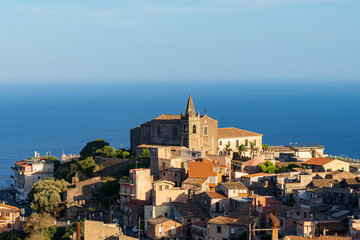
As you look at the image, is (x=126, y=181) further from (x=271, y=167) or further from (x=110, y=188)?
(x=271, y=167)

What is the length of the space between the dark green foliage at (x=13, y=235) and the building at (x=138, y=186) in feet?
26.1

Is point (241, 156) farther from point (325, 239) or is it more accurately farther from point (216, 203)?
point (325, 239)

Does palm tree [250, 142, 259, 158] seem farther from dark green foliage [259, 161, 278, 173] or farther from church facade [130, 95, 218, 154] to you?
dark green foliage [259, 161, 278, 173]

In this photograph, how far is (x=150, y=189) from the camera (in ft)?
181

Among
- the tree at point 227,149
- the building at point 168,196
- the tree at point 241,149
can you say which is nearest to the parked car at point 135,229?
the building at point 168,196

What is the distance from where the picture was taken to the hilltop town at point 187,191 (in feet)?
148

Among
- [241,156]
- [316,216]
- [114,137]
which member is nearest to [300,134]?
[114,137]

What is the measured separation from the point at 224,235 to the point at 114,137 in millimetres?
107024

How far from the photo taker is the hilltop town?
45.2 meters

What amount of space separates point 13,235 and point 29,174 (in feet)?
50.9

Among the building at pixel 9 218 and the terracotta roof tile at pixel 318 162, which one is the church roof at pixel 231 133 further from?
the building at pixel 9 218

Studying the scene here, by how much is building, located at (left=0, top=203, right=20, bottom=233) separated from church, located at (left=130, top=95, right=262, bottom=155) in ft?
53.6

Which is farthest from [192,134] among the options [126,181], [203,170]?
[126,181]

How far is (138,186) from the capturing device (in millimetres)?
54781
